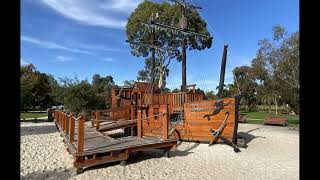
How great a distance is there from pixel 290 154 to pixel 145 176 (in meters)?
6.18

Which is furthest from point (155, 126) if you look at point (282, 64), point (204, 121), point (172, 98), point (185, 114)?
point (282, 64)

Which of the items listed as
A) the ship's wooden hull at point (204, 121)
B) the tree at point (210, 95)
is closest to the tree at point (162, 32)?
the tree at point (210, 95)

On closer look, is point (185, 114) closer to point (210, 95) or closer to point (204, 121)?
point (204, 121)

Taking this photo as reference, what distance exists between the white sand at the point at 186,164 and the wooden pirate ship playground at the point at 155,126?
0.40 meters

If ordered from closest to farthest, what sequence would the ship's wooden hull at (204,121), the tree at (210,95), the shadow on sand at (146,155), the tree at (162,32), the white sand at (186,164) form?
the white sand at (186,164)
the shadow on sand at (146,155)
the ship's wooden hull at (204,121)
the tree at (162,32)
the tree at (210,95)

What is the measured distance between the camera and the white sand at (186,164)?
8430 mm

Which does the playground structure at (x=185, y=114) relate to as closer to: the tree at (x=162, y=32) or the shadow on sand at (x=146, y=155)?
the shadow on sand at (x=146, y=155)

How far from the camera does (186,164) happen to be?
9812mm

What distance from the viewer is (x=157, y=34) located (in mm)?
36156

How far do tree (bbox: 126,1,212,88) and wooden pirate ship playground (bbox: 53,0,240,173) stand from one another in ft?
50.4

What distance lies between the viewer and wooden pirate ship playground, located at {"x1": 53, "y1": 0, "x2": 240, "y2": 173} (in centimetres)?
934

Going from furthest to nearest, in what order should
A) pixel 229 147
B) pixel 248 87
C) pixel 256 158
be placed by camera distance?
pixel 248 87
pixel 229 147
pixel 256 158
